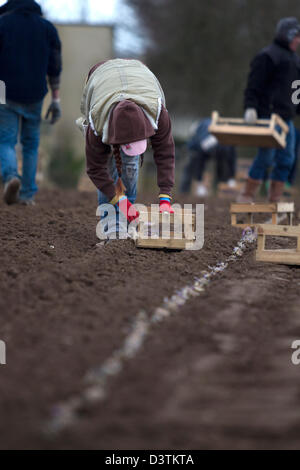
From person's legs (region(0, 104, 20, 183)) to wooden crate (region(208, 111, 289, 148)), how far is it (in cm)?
206

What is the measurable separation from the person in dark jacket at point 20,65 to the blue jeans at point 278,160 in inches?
99.3

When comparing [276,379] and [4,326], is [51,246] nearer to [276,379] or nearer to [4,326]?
[4,326]

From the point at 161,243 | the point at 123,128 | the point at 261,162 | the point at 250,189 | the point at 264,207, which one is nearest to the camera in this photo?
the point at 123,128

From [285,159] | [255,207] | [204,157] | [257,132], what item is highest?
[204,157]

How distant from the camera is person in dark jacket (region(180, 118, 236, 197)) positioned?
1210 centimetres

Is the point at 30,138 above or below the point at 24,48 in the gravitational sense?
below

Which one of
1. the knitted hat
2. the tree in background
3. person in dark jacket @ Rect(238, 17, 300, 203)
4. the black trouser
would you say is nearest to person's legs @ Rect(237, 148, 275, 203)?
person in dark jacket @ Rect(238, 17, 300, 203)

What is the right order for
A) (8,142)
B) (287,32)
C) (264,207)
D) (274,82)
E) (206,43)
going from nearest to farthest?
(264,207) < (8,142) < (287,32) < (274,82) < (206,43)

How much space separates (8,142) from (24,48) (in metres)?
0.92

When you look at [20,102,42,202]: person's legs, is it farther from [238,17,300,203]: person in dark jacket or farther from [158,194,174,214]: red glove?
[158,194,174,214]: red glove

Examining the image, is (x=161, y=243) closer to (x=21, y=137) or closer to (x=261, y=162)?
(x=21, y=137)

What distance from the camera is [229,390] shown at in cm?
248

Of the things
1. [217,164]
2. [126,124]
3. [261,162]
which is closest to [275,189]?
[261,162]

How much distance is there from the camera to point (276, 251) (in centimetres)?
465
